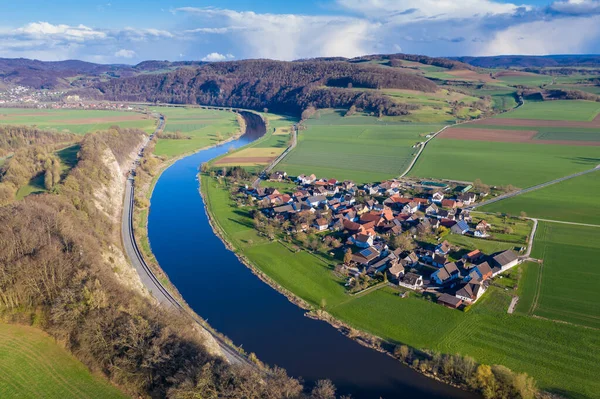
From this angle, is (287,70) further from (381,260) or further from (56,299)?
(56,299)

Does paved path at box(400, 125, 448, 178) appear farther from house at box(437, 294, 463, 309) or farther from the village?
house at box(437, 294, 463, 309)

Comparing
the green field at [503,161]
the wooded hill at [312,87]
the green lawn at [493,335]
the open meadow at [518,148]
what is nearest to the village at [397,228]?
the green lawn at [493,335]

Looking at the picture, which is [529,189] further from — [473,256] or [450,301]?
[450,301]

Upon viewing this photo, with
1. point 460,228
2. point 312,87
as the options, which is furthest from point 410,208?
point 312,87

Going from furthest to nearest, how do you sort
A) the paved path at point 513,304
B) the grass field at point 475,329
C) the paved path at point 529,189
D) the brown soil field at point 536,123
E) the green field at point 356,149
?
1. the brown soil field at point 536,123
2. the green field at point 356,149
3. the paved path at point 529,189
4. the paved path at point 513,304
5. the grass field at point 475,329

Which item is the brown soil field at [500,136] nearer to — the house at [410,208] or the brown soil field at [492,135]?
the brown soil field at [492,135]
